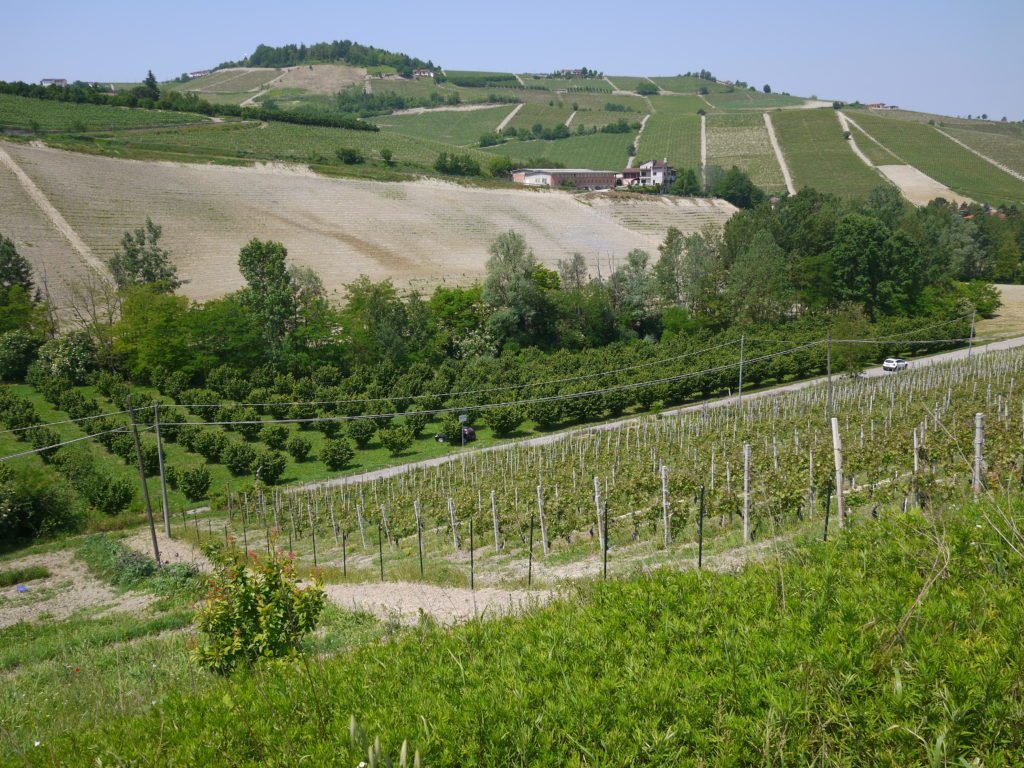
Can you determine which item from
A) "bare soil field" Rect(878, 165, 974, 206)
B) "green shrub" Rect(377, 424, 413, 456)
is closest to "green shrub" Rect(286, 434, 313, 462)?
"green shrub" Rect(377, 424, 413, 456)

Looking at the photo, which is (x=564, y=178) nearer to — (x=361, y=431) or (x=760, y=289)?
(x=760, y=289)

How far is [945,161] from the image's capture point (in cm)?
11181

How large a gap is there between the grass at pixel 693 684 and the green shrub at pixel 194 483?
988 inches

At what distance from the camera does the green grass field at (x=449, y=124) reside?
142 meters

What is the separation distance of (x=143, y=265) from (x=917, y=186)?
339 ft

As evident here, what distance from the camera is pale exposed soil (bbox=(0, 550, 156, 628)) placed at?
15.1 m

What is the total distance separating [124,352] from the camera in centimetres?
4366

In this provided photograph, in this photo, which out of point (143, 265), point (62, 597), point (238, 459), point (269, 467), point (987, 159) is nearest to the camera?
point (62, 597)

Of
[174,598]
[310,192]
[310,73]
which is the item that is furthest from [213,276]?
[310,73]

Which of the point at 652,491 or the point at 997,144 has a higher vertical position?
the point at 997,144

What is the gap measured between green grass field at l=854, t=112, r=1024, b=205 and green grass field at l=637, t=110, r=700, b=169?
106 ft

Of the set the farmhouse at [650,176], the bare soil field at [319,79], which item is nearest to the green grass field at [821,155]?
the farmhouse at [650,176]

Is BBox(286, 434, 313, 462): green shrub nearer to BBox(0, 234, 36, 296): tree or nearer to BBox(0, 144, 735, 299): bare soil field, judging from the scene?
BBox(0, 144, 735, 299): bare soil field

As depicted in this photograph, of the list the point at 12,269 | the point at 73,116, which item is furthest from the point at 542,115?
the point at 12,269
